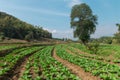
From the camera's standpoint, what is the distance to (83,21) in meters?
68.9

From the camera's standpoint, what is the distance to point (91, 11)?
71.1 meters

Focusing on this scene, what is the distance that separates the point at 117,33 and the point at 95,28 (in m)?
27.4

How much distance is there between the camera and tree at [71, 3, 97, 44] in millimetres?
68875

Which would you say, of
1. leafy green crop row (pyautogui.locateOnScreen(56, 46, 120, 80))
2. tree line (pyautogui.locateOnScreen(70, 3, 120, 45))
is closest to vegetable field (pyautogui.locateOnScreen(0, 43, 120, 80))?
leafy green crop row (pyautogui.locateOnScreen(56, 46, 120, 80))

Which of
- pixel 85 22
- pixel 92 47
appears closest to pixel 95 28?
pixel 85 22

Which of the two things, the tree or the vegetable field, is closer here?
the vegetable field

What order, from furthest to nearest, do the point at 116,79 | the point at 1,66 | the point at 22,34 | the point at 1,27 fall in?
1. the point at 22,34
2. the point at 1,27
3. the point at 1,66
4. the point at 116,79

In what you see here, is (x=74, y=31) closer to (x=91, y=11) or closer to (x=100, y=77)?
(x=91, y=11)

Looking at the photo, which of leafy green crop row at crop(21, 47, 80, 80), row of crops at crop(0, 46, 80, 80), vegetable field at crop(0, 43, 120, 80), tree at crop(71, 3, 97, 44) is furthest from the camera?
tree at crop(71, 3, 97, 44)

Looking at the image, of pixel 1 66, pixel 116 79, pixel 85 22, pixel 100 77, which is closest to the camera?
pixel 116 79

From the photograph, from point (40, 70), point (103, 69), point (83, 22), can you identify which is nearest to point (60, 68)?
point (40, 70)

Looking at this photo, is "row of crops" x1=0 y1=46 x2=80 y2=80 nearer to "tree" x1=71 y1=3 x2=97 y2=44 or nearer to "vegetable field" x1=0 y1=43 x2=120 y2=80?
"vegetable field" x1=0 y1=43 x2=120 y2=80

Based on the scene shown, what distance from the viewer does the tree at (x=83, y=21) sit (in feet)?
226

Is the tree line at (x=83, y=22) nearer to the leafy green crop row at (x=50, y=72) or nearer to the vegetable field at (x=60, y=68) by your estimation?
the vegetable field at (x=60, y=68)
